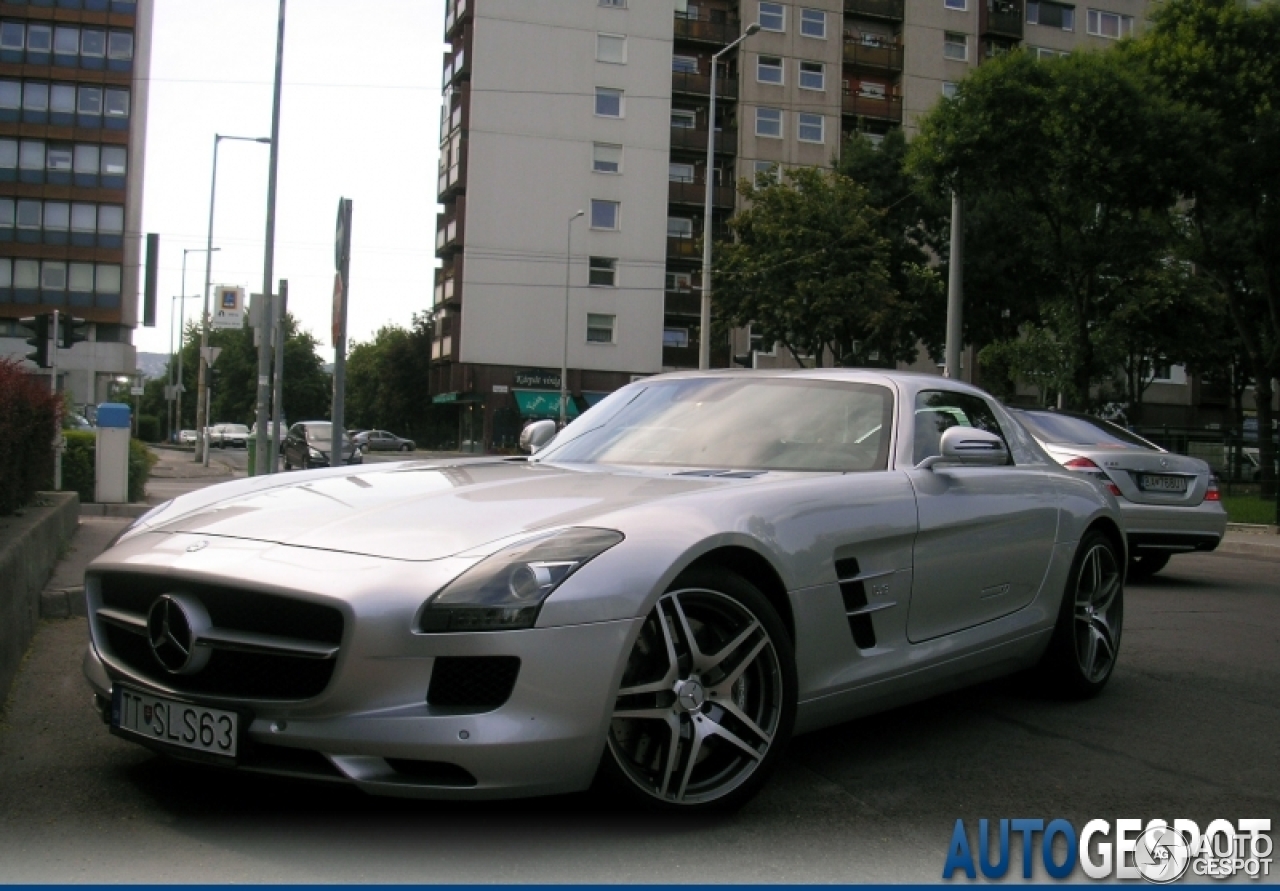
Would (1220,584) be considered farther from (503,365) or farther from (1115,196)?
(503,365)

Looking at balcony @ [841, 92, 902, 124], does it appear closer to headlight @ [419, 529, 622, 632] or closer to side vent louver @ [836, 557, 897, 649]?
side vent louver @ [836, 557, 897, 649]

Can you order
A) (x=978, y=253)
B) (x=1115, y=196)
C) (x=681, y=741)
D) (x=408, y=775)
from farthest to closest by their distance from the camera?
1. (x=978, y=253)
2. (x=1115, y=196)
3. (x=681, y=741)
4. (x=408, y=775)

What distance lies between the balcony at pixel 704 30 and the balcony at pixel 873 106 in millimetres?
5775

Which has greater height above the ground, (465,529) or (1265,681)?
(465,529)

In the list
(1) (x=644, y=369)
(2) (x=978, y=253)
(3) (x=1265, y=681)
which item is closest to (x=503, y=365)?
(1) (x=644, y=369)

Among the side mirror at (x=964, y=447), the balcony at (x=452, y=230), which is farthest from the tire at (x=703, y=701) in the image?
the balcony at (x=452, y=230)

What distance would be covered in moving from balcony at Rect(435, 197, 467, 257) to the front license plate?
50709 millimetres

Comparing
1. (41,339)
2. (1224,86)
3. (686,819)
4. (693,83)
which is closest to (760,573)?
(686,819)

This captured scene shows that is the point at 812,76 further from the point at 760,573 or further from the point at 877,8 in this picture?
the point at 760,573

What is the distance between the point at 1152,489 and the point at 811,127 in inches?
1909

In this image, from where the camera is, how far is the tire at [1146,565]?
11.5m

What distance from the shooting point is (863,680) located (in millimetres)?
4141

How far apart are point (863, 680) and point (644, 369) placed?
167ft

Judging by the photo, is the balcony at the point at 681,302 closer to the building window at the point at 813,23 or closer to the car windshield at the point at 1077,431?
the building window at the point at 813,23
